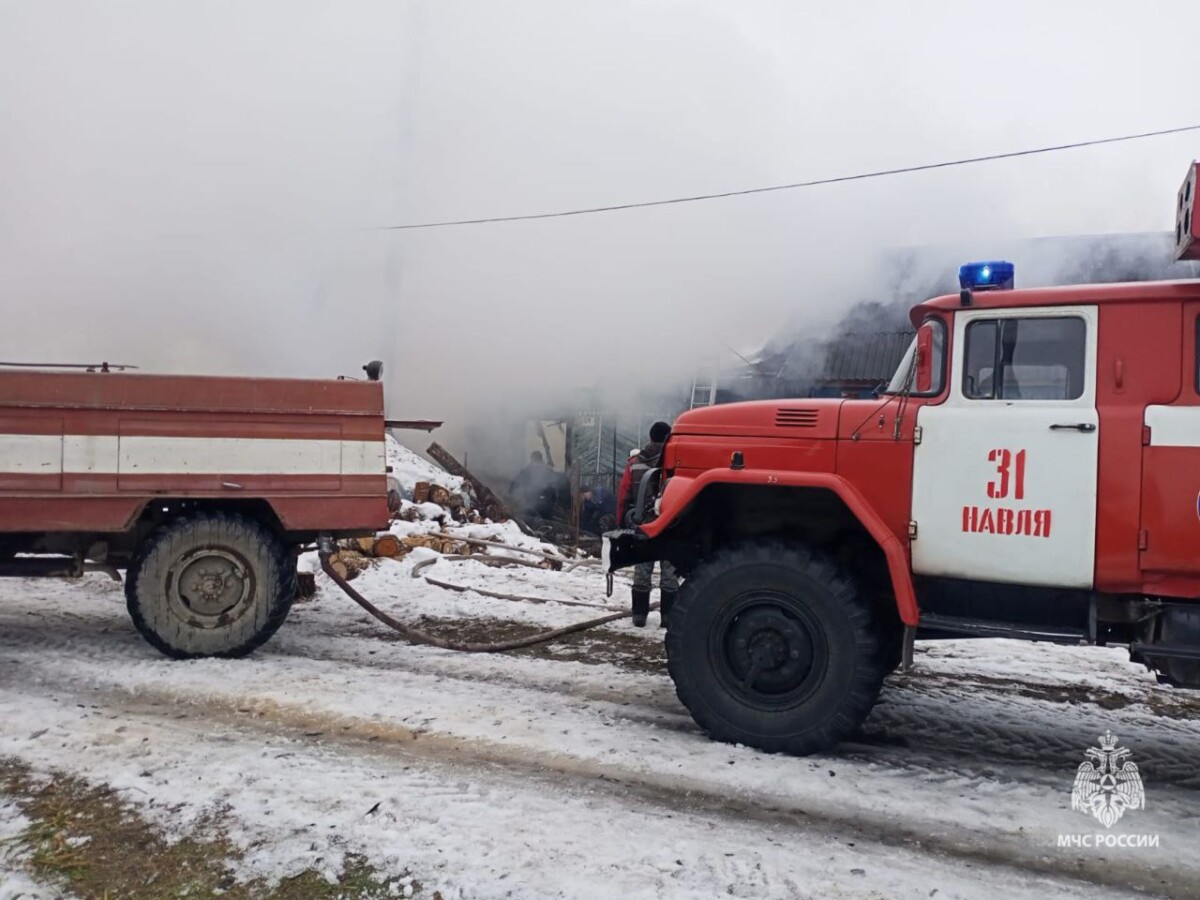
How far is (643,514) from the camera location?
4.79m

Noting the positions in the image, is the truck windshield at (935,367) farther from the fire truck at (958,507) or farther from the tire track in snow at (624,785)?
the tire track in snow at (624,785)

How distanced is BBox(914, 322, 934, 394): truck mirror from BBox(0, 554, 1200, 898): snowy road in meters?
1.92

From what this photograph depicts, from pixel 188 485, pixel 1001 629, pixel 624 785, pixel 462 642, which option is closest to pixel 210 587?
pixel 188 485

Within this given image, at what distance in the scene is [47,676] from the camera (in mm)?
5285

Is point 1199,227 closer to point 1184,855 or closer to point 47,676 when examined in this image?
point 1184,855

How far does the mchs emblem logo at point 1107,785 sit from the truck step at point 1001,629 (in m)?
0.72

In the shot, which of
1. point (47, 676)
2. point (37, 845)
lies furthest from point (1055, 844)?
point (47, 676)

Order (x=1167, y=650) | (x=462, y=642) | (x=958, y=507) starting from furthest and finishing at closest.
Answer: (x=462, y=642), (x=958, y=507), (x=1167, y=650)

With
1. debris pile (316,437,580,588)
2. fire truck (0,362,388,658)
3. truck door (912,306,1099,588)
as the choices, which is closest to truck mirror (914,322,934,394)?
truck door (912,306,1099,588)

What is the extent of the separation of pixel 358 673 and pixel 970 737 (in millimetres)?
3776

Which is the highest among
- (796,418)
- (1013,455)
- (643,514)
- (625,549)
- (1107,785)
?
(796,418)

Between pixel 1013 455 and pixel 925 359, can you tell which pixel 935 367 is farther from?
pixel 1013 455

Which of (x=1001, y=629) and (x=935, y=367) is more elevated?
(x=935, y=367)

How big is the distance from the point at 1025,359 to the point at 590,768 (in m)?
2.91
